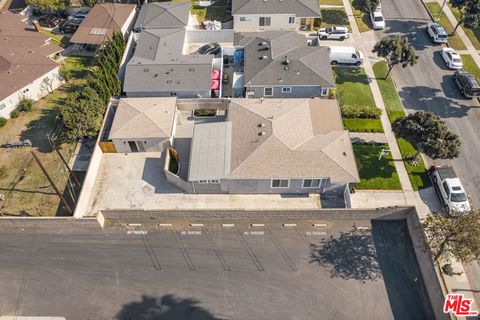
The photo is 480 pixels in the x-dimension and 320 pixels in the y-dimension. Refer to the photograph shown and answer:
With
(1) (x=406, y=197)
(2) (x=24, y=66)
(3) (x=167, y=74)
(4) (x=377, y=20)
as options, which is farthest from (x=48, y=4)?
(1) (x=406, y=197)

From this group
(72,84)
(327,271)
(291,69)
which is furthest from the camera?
(72,84)

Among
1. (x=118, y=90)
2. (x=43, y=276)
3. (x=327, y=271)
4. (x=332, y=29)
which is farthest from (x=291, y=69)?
(x=43, y=276)

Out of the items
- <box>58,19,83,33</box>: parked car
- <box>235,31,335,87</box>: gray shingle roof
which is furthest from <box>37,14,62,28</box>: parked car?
<box>235,31,335,87</box>: gray shingle roof

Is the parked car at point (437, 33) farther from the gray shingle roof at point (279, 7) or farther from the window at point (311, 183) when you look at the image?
the window at point (311, 183)

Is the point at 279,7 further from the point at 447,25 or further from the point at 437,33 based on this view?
the point at 447,25

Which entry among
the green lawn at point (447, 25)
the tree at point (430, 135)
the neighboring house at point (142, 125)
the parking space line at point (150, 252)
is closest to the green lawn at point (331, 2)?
the green lawn at point (447, 25)

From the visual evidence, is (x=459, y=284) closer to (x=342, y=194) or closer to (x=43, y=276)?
(x=342, y=194)

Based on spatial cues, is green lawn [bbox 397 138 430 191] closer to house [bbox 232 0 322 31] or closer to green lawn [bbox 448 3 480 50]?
house [bbox 232 0 322 31]
